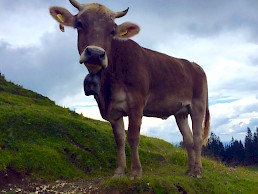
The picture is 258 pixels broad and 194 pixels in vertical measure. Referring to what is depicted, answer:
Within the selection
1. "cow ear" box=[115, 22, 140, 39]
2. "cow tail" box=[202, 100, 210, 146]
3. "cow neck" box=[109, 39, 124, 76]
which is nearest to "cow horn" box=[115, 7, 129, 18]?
"cow ear" box=[115, 22, 140, 39]

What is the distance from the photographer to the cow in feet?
30.7

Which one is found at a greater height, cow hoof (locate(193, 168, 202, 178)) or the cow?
the cow

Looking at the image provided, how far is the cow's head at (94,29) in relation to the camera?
28.6 feet

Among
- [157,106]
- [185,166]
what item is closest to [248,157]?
[185,166]

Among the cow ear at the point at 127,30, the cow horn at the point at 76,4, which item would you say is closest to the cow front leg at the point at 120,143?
the cow ear at the point at 127,30

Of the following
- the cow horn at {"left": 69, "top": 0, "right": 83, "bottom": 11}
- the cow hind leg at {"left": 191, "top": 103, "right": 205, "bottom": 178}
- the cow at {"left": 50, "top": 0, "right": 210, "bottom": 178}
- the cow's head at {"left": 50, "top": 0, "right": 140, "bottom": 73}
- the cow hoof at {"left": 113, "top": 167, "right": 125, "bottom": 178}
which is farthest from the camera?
the cow hind leg at {"left": 191, "top": 103, "right": 205, "bottom": 178}

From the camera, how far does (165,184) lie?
10.4 m

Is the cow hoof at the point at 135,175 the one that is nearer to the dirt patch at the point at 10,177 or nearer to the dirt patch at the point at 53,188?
the dirt patch at the point at 53,188

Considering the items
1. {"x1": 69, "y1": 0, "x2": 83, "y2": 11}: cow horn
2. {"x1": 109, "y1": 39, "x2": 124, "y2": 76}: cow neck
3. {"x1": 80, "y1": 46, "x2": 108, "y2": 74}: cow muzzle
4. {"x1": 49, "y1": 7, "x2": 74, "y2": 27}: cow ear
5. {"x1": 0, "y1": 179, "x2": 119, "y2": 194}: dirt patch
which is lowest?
{"x1": 0, "y1": 179, "x2": 119, "y2": 194}: dirt patch

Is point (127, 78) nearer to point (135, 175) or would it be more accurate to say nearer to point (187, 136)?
point (135, 175)

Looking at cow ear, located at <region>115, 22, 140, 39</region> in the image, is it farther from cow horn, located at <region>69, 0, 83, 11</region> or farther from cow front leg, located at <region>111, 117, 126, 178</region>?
cow front leg, located at <region>111, 117, 126, 178</region>

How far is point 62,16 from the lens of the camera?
10.1 metres

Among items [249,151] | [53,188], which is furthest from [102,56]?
[249,151]

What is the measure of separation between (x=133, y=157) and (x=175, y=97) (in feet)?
9.15
